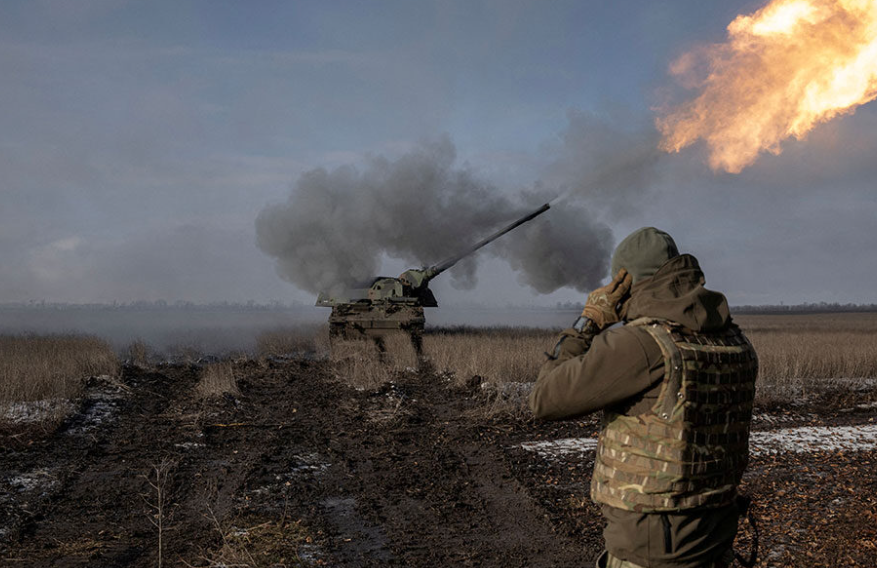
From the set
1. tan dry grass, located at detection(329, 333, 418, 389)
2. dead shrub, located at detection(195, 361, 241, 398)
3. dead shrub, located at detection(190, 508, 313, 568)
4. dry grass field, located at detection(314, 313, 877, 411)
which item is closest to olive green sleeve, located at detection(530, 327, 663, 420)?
dead shrub, located at detection(190, 508, 313, 568)

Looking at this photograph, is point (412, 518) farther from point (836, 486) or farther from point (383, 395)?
point (383, 395)

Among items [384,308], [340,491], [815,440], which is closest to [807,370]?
[815,440]

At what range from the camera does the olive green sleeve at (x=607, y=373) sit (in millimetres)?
2316


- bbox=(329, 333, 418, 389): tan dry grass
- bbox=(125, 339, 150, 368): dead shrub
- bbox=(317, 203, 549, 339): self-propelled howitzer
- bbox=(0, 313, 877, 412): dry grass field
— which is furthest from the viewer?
bbox=(317, 203, 549, 339): self-propelled howitzer

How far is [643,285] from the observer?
2504 millimetres

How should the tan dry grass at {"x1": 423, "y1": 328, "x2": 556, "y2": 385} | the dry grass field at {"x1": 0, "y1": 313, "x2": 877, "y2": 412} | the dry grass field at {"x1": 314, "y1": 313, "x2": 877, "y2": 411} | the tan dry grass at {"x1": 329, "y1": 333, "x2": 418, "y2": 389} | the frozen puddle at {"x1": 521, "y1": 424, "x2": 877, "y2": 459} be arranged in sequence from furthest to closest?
1. the tan dry grass at {"x1": 329, "y1": 333, "x2": 418, "y2": 389}
2. the tan dry grass at {"x1": 423, "y1": 328, "x2": 556, "y2": 385}
3. the dry grass field at {"x1": 314, "y1": 313, "x2": 877, "y2": 411}
4. the dry grass field at {"x1": 0, "y1": 313, "x2": 877, "y2": 412}
5. the frozen puddle at {"x1": 521, "y1": 424, "x2": 877, "y2": 459}

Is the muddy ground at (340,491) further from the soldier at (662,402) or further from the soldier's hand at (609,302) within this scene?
the soldier's hand at (609,302)

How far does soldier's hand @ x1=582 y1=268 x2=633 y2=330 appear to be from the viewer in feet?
8.52

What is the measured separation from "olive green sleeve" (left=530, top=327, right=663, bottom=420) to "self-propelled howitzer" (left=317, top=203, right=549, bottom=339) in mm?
16334

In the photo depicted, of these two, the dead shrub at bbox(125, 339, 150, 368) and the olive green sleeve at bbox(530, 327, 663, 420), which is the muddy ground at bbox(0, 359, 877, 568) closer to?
the olive green sleeve at bbox(530, 327, 663, 420)

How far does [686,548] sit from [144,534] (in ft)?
15.6

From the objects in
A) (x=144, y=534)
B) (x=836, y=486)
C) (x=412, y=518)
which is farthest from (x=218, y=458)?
(x=836, y=486)

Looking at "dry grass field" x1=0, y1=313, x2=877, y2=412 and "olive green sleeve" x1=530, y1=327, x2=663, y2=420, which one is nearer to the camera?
"olive green sleeve" x1=530, y1=327, x2=663, y2=420

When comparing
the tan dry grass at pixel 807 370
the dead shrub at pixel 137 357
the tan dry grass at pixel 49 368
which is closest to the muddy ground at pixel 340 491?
the tan dry grass at pixel 49 368
